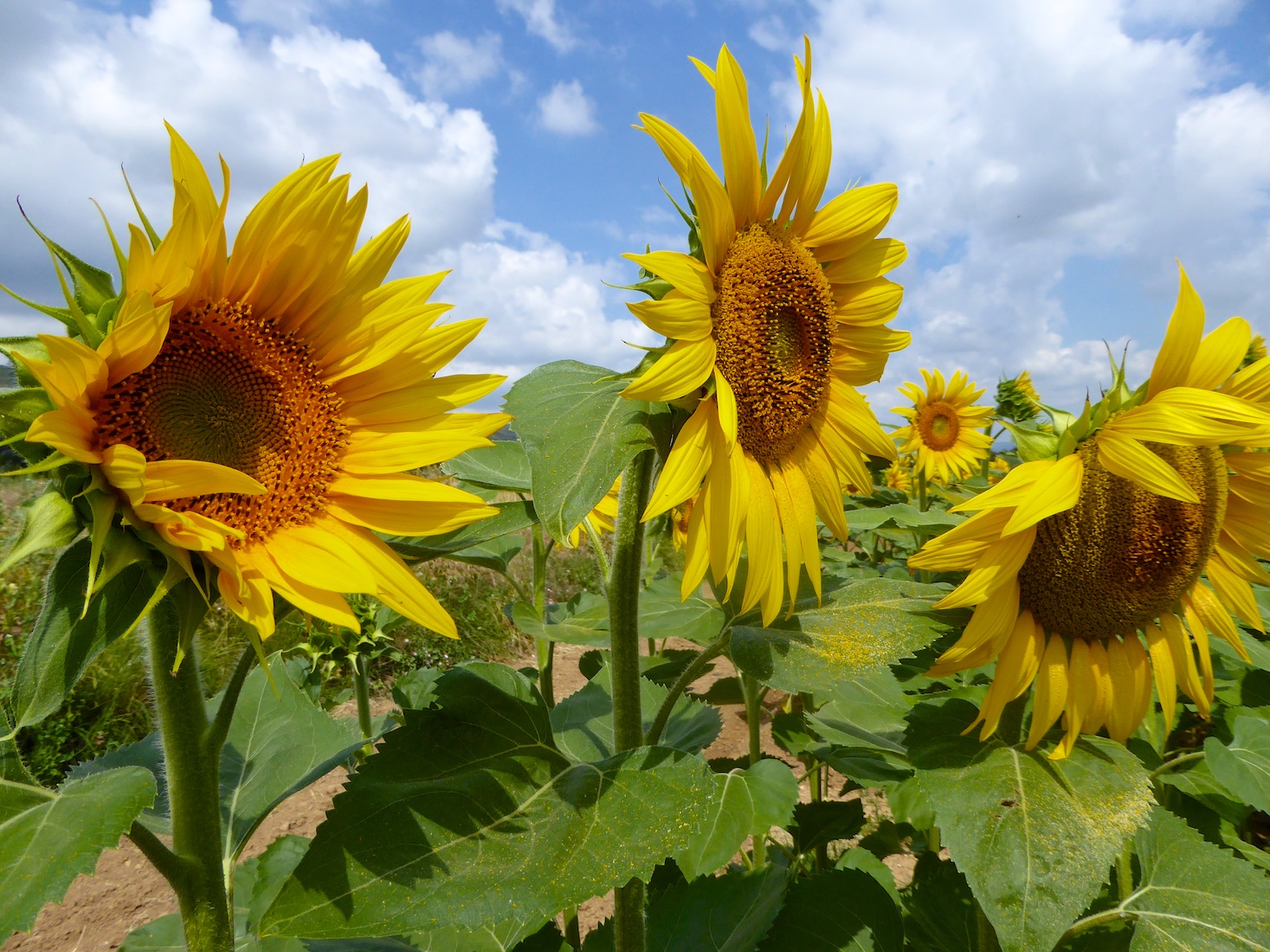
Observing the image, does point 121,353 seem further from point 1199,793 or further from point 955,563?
point 1199,793

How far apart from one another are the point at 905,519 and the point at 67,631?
1311 mm

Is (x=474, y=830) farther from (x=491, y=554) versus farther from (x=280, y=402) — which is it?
(x=280, y=402)

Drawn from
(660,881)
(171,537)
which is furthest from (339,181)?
(660,881)

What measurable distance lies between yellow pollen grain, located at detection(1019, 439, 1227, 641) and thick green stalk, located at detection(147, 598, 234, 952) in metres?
1.34

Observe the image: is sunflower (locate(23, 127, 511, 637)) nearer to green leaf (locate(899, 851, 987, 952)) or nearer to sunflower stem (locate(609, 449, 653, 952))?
sunflower stem (locate(609, 449, 653, 952))

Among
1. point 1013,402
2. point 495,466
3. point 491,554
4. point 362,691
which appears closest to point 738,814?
point 491,554

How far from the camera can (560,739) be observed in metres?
1.58

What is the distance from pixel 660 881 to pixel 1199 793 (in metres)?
1.38

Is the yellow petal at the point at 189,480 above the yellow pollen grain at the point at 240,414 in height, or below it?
below

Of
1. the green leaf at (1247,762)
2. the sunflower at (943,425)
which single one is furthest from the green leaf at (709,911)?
the sunflower at (943,425)

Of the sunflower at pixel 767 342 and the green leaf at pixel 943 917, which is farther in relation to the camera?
the green leaf at pixel 943 917

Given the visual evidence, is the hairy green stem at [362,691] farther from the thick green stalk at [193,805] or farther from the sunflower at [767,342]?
the sunflower at [767,342]

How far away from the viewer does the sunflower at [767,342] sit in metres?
1.10

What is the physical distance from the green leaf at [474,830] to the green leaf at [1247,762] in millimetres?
1239
